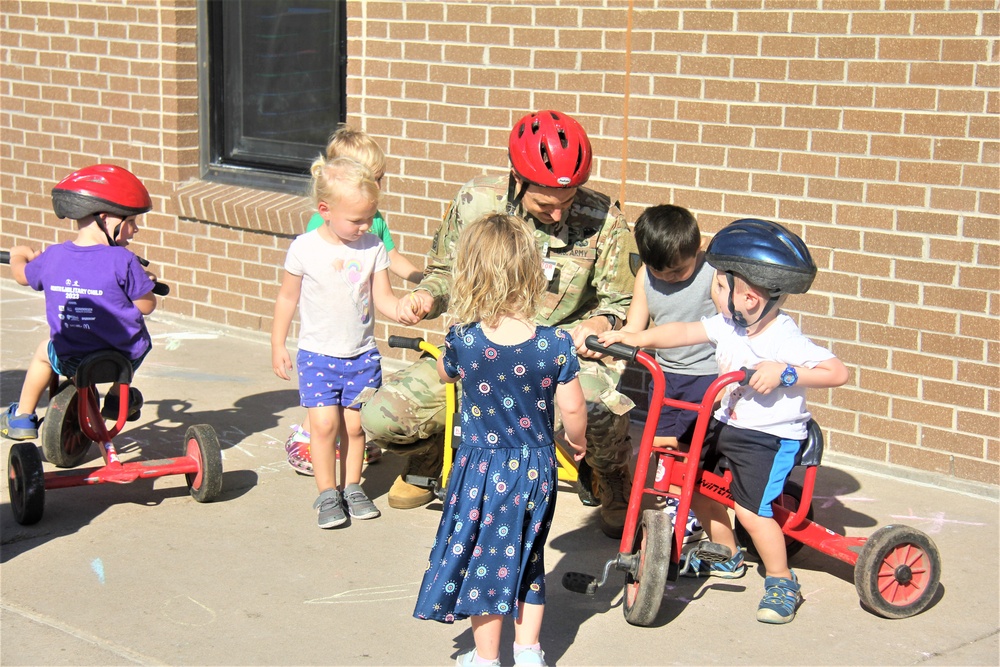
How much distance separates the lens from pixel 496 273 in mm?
3639

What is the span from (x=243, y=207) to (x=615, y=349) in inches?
175

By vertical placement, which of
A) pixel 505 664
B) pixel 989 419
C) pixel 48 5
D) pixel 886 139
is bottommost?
pixel 505 664

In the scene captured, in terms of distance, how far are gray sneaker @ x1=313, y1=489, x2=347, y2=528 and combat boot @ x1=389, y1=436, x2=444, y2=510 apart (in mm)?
289

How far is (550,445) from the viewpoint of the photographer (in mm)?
3838

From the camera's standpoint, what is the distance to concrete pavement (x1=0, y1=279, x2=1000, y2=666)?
404 centimetres

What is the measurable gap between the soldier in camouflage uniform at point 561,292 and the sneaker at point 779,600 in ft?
2.74

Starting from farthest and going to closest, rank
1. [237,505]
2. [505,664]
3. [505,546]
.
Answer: [237,505] < [505,664] < [505,546]

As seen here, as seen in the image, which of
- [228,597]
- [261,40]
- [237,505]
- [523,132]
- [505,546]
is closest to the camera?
[505,546]

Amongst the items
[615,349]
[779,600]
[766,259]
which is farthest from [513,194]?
[779,600]

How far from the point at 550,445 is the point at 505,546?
360 mm

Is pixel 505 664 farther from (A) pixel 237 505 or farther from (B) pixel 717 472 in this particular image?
(A) pixel 237 505

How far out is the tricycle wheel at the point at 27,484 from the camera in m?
4.86

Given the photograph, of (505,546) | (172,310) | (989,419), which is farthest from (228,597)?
(172,310)

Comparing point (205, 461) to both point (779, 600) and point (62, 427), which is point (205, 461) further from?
point (779, 600)
